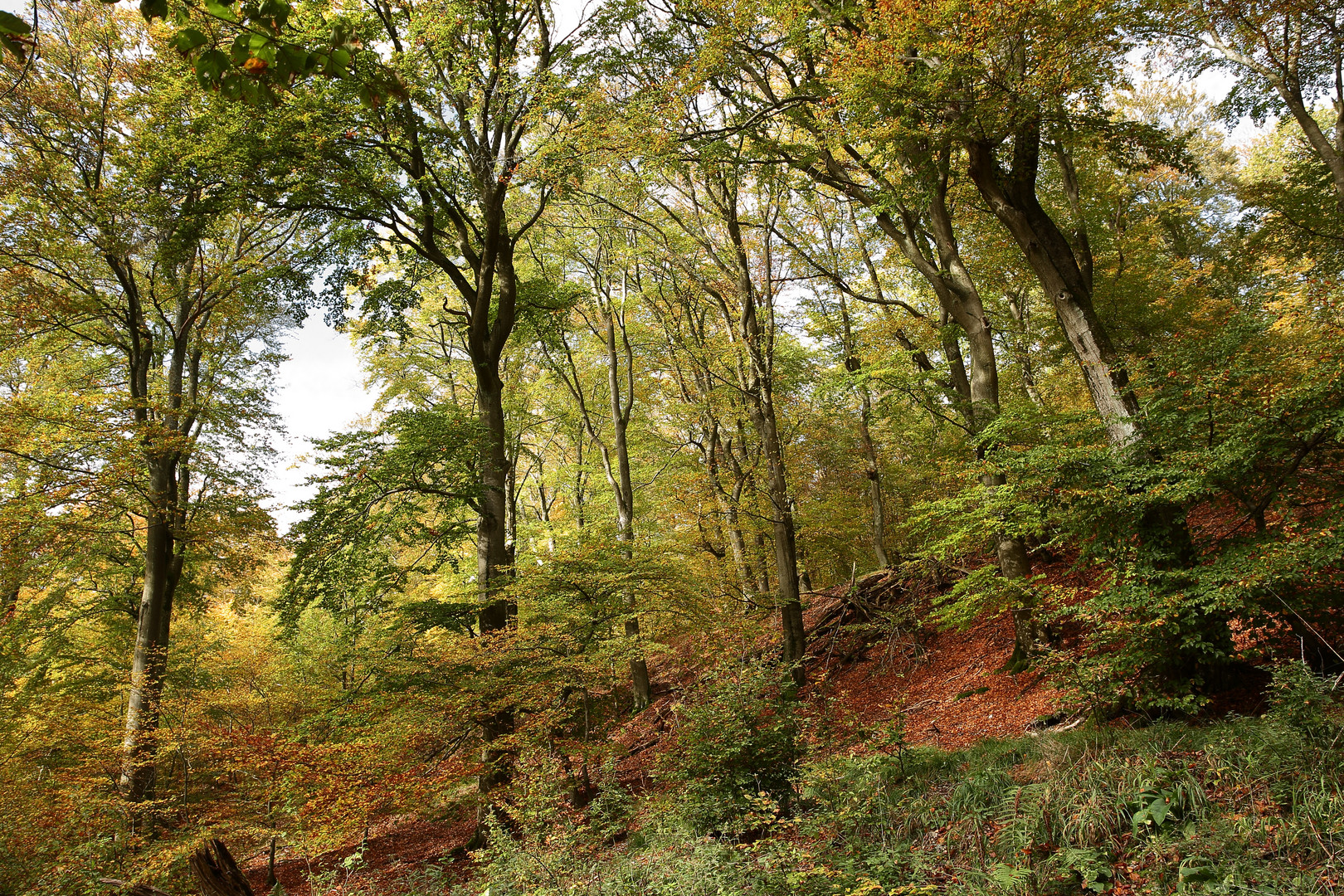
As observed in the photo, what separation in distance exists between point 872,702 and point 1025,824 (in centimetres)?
652

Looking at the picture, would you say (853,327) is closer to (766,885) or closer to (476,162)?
(476,162)

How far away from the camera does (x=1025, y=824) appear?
4363mm

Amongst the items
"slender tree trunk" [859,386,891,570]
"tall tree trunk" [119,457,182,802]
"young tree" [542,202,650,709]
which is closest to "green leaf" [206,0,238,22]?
"tall tree trunk" [119,457,182,802]

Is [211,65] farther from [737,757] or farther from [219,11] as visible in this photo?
[737,757]

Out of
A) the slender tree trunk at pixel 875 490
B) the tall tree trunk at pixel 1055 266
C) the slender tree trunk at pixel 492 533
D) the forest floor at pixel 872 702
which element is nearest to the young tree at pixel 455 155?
the slender tree trunk at pixel 492 533

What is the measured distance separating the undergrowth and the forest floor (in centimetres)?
63

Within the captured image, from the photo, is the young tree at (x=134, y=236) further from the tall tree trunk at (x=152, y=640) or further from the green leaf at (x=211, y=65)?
the green leaf at (x=211, y=65)

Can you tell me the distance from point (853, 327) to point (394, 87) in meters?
14.7

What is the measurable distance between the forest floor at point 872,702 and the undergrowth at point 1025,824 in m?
0.63

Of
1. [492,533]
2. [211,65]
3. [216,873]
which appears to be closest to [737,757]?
[216,873]

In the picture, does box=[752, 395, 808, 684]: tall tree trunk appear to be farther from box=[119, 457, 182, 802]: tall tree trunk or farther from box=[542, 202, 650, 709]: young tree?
box=[119, 457, 182, 802]: tall tree trunk

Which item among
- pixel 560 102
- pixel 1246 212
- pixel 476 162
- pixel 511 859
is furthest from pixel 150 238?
pixel 1246 212

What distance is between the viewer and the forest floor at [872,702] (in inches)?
282

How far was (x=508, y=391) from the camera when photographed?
1748 centimetres
